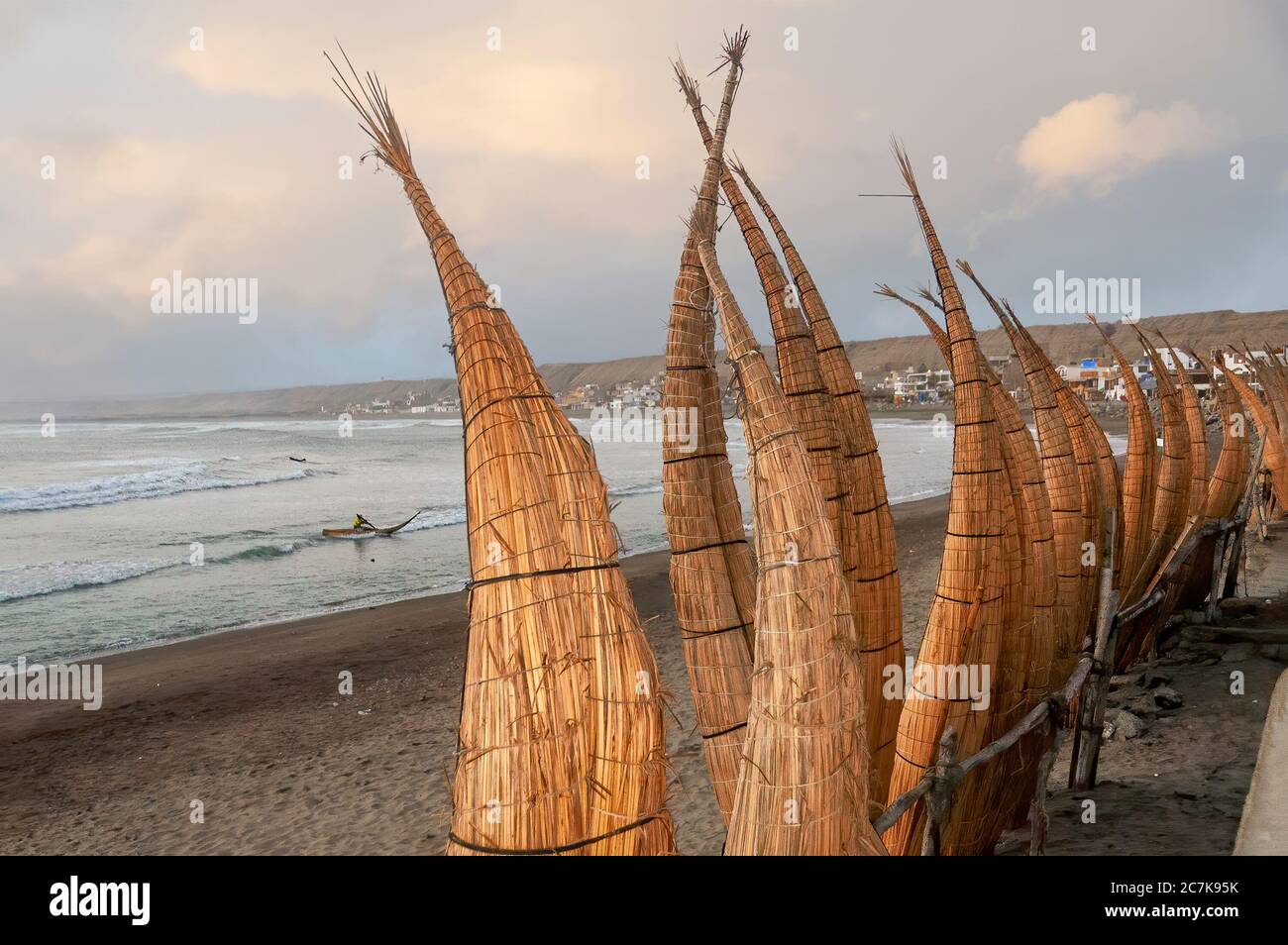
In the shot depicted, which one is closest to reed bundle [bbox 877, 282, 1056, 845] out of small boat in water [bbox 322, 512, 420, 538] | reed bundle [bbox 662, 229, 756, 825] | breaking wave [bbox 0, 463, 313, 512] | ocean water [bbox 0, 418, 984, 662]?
reed bundle [bbox 662, 229, 756, 825]

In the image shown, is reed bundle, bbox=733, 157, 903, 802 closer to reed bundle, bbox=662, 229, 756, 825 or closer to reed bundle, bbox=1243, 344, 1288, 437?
reed bundle, bbox=662, 229, 756, 825

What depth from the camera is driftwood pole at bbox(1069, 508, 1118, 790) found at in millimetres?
5445

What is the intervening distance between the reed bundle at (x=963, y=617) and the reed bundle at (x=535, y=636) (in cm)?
199

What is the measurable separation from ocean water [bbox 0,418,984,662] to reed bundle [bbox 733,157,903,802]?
20.4ft

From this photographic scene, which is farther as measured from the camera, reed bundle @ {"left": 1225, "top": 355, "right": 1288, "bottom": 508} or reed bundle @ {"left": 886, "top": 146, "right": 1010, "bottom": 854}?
reed bundle @ {"left": 1225, "top": 355, "right": 1288, "bottom": 508}

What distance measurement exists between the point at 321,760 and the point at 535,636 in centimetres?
650

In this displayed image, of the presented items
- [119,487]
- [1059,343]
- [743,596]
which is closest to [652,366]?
[1059,343]

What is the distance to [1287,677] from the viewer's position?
5.02 metres

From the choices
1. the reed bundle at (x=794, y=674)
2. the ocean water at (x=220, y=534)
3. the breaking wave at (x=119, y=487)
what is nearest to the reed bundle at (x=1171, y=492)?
the ocean water at (x=220, y=534)

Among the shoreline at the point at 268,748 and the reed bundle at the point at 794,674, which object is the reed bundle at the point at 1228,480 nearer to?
the shoreline at the point at 268,748

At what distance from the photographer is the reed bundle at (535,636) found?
2281 mm

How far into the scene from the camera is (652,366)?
14150cm
